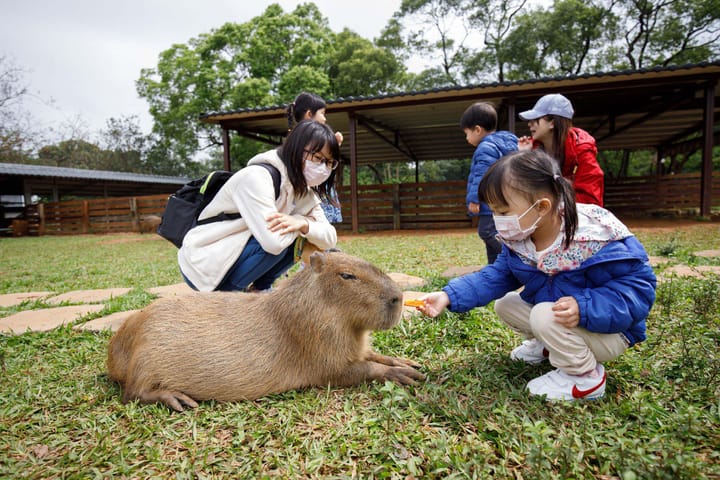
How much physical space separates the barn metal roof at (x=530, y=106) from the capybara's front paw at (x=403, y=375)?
8.73 meters

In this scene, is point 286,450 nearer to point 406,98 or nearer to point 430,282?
point 430,282

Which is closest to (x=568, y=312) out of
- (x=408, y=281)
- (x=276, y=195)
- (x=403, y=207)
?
(x=276, y=195)

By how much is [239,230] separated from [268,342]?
967mm

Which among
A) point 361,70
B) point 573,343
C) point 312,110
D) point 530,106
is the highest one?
point 361,70

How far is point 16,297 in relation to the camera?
4.40 metres

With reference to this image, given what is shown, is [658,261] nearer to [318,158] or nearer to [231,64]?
[318,158]

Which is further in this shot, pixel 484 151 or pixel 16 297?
pixel 16 297

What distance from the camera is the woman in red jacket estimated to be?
3.04m

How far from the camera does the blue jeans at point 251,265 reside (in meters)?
2.69

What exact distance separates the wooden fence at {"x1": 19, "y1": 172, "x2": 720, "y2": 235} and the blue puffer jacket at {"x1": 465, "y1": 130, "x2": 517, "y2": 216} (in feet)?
26.8

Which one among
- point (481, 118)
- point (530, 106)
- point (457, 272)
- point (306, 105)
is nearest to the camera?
point (481, 118)

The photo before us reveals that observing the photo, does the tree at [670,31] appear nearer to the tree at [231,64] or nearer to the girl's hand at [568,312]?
the tree at [231,64]

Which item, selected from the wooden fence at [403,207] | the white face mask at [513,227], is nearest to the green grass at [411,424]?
the white face mask at [513,227]

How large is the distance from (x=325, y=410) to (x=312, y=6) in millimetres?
29672
